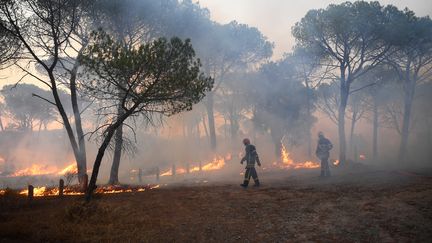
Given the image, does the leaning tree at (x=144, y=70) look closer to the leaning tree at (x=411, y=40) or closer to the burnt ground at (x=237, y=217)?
the burnt ground at (x=237, y=217)

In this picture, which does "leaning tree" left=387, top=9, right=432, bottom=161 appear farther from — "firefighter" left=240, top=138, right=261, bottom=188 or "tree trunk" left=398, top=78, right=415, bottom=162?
"firefighter" left=240, top=138, right=261, bottom=188

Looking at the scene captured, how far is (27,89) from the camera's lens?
42.6 meters

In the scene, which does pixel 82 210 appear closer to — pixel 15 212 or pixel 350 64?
pixel 15 212

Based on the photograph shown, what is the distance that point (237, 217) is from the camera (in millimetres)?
8547

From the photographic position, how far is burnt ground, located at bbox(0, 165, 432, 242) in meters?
7.12

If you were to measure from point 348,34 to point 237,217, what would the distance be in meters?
18.7

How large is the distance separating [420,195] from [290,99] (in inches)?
916

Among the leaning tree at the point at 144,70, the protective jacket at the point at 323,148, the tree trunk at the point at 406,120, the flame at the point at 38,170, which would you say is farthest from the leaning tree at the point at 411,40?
the flame at the point at 38,170

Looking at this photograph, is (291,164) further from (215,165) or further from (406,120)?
(406,120)

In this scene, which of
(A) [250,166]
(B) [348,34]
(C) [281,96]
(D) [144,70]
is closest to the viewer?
(D) [144,70]

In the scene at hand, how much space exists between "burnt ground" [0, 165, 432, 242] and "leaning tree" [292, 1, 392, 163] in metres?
13.7

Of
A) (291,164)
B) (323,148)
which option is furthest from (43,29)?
(291,164)

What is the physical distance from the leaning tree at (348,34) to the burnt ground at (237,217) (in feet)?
44.9

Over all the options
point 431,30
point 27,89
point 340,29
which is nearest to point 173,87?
point 340,29
